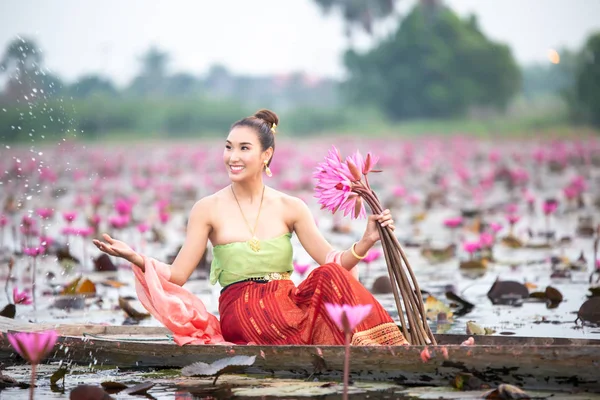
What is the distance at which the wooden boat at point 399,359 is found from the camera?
376cm

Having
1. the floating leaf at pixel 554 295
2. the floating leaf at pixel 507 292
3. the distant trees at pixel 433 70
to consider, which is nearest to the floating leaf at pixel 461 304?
the floating leaf at pixel 507 292

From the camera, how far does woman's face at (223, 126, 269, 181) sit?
4.68 metres

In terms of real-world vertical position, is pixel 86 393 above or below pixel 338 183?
below

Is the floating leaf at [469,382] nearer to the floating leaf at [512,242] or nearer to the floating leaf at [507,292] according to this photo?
the floating leaf at [507,292]

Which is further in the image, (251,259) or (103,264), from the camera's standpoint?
(103,264)

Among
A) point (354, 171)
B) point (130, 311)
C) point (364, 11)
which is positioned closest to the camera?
point (354, 171)

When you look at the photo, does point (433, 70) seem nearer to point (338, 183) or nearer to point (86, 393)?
point (338, 183)

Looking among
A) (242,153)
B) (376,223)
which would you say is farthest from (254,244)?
(376,223)

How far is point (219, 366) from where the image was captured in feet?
13.1

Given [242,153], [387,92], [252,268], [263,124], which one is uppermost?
[387,92]

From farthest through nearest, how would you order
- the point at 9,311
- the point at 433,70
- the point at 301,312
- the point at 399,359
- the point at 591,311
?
the point at 433,70 < the point at 9,311 < the point at 591,311 < the point at 301,312 < the point at 399,359

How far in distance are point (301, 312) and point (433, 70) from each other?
23.3m

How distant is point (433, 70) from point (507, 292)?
21.3m

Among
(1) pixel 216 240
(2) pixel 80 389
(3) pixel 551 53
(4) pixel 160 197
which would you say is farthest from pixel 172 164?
(2) pixel 80 389
